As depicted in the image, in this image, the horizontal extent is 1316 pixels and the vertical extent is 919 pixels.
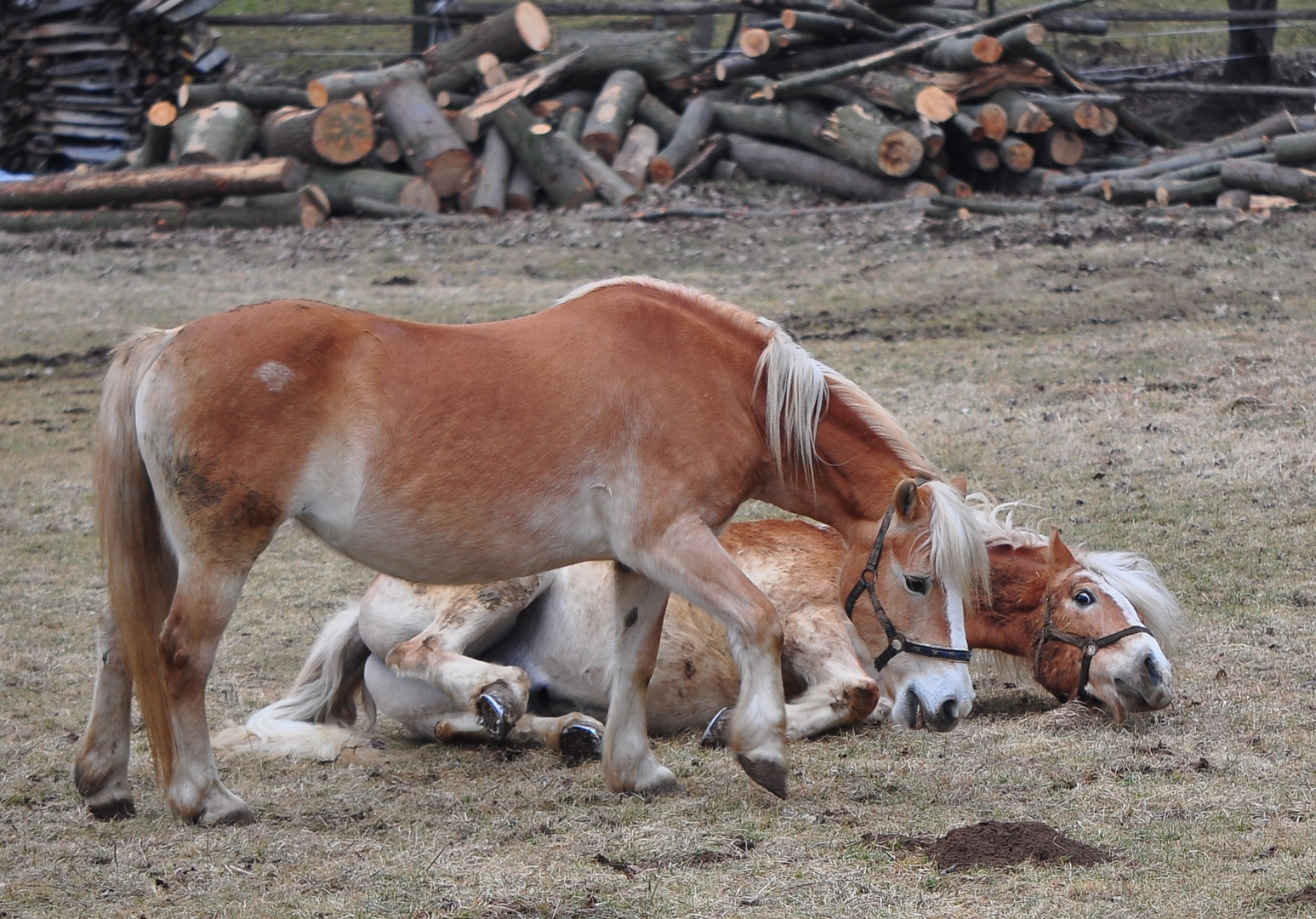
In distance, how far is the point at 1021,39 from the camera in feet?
48.1

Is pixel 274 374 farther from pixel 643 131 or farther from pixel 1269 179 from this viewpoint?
pixel 643 131

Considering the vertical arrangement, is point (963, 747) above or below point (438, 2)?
below

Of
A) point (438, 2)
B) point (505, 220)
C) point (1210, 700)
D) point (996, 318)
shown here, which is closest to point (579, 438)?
point (1210, 700)

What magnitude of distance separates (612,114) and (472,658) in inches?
456

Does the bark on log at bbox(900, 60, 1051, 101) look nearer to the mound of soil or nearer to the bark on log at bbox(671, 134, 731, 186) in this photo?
the bark on log at bbox(671, 134, 731, 186)

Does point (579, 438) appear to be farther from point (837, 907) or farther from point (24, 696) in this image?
point (24, 696)

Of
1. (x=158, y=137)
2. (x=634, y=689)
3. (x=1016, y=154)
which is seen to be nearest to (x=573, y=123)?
(x=158, y=137)

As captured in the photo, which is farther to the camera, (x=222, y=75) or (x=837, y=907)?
(x=222, y=75)

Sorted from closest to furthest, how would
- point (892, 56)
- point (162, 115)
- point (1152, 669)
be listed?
1. point (1152, 669)
2. point (892, 56)
3. point (162, 115)

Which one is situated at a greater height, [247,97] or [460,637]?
[247,97]

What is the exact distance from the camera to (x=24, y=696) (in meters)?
5.06

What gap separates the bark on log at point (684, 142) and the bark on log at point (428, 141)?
2127 millimetres

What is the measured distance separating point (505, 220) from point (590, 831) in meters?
11.4

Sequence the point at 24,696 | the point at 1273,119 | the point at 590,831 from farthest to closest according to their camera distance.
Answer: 1. the point at 1273,119
2. the point at 24,696
3. the point at 590,831
